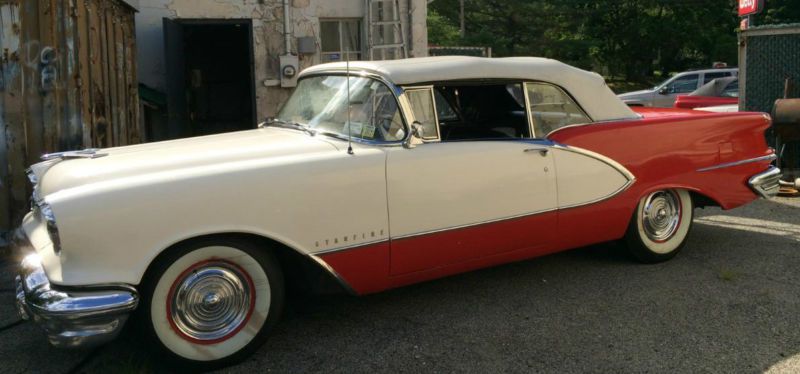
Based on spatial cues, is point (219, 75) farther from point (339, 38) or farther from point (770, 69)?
point (770, 69)

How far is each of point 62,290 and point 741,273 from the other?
4.34 m

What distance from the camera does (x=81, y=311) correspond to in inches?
114

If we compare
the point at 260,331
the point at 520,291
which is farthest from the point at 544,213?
the point at 260,331

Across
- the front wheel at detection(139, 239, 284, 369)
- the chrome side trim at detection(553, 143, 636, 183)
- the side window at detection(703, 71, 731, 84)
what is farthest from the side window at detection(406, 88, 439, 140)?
the side window at detection(703, 71, 731, 84)

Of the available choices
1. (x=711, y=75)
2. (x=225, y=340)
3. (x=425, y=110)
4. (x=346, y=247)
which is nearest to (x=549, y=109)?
(x=425, y=110)

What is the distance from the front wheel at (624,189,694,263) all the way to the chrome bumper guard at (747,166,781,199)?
547 millimetres

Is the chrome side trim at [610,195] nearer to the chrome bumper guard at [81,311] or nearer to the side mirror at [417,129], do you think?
the side mirror at [417,129]

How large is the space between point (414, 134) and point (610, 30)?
1345 inches

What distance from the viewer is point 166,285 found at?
315 centimetres

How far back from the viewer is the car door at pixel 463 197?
3.76 metres

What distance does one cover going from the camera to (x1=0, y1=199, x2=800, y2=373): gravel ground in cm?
338

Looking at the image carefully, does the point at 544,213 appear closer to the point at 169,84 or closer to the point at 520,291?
the point at 520,291

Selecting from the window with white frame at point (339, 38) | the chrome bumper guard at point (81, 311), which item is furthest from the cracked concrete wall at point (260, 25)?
the chrome bumper guard at point (81, 311)

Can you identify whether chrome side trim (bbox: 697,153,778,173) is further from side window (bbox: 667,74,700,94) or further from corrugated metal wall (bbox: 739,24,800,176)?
side window (bbox: 667,74,700,94)
